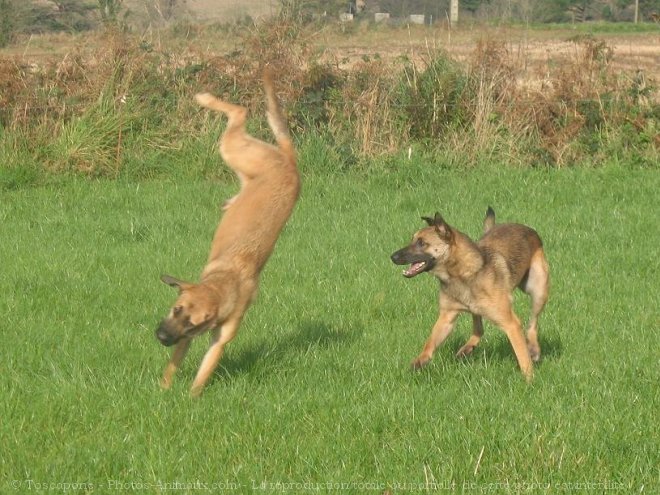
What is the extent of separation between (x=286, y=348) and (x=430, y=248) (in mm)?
1306

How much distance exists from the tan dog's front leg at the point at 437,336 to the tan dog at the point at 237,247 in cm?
124

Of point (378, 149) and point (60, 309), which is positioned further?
point (378, 149)

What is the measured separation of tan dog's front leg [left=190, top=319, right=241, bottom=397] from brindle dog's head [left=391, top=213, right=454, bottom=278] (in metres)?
1.33

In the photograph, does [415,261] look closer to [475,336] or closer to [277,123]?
[475,336]

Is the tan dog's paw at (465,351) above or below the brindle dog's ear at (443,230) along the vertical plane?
below

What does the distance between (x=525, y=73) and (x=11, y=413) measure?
1226 cm

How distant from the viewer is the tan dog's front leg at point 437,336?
23.4 feet

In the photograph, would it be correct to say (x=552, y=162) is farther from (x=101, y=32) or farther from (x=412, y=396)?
(x=412, y=396)

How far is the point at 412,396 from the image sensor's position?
21.2 ft

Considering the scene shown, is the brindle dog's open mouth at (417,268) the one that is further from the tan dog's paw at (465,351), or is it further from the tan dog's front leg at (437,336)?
the tan dog's paw at (465,351)

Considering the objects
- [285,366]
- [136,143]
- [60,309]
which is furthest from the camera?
[136,143]

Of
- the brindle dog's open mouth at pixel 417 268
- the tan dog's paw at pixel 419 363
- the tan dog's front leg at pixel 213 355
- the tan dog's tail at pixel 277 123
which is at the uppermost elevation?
the tan dog's tail at pixel 277 123

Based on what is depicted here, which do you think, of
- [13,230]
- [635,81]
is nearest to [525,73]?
[635,81]

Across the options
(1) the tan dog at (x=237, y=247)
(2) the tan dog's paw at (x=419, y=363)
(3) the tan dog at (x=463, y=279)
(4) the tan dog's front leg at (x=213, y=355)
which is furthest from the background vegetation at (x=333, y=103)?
(4) the tan dog's front leg at (x=213, y=355)
